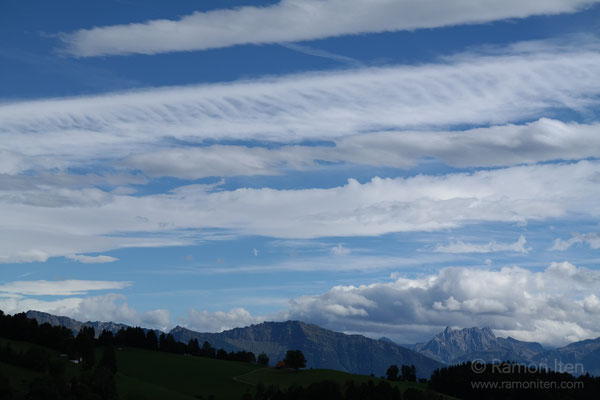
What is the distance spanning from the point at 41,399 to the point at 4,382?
1023cm

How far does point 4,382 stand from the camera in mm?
183250

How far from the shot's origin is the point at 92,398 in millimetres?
193625

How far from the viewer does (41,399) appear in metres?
185

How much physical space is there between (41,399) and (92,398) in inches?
547

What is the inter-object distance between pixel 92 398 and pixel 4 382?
23184mm

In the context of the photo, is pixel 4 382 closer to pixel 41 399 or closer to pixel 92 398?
pixel 41 399

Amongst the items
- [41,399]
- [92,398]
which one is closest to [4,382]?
[41,399]
